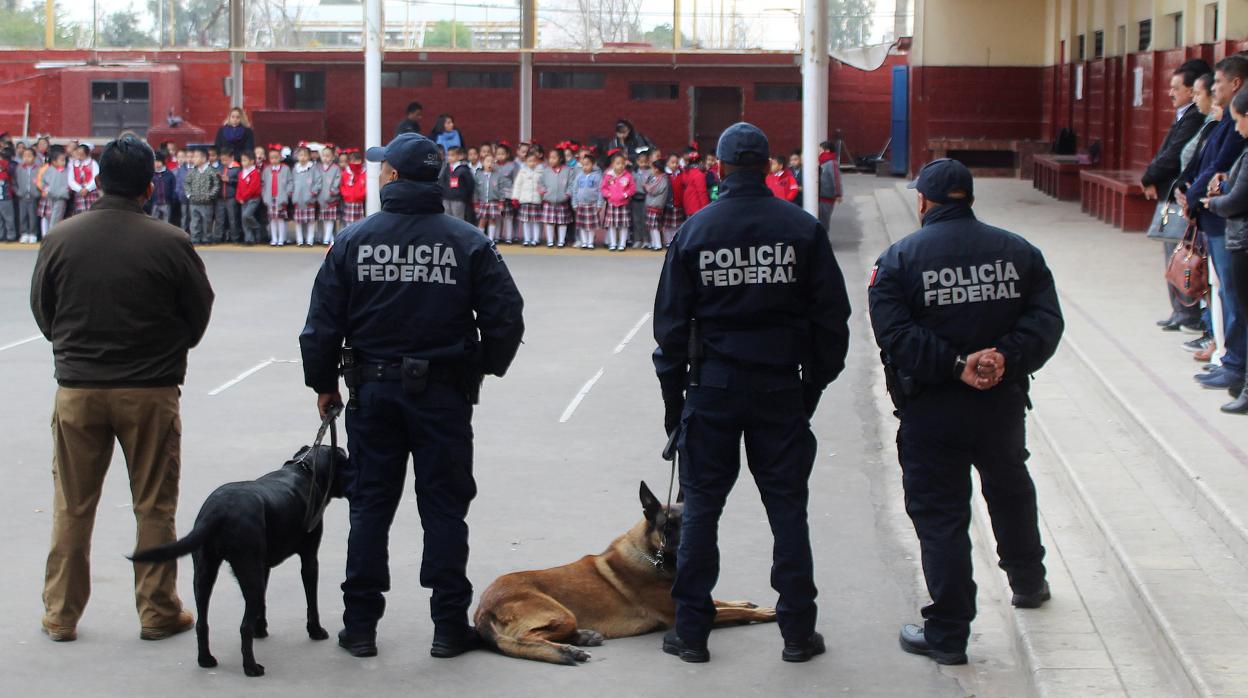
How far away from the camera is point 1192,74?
1127 centimetres

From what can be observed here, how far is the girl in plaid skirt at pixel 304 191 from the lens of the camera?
77.2 feet

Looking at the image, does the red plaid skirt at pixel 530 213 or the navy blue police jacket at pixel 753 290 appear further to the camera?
the red plaid skirt at pixel 530 213

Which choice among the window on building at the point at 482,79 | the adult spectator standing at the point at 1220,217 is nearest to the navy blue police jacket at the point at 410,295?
the adult spectator standing at the point at 1220,217

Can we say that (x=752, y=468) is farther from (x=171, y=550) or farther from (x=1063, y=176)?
(x=1063, y=176)

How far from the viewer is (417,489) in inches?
238

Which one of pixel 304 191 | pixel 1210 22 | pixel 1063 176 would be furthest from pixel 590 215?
pixel 1210 22

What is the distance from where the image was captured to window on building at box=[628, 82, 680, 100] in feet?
113

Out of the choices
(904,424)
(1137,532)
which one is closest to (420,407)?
(904,424)

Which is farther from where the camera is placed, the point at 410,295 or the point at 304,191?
the point at 304,191

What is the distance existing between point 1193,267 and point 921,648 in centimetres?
459

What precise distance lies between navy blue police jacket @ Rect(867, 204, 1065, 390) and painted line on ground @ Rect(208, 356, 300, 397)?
24.6 ft

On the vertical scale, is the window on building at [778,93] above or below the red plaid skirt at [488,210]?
above

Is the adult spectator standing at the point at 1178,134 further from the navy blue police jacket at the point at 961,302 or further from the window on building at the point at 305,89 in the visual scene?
the window on building at the point at 305,89

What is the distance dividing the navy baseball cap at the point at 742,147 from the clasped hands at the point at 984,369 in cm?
113
